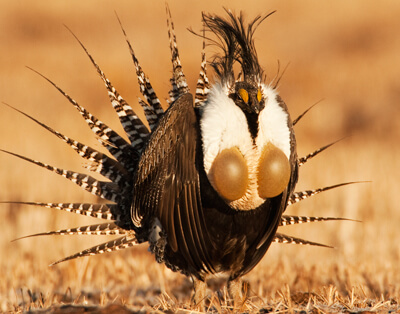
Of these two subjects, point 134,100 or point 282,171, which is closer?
point 282,171

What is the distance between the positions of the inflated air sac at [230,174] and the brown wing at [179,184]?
0.31ft

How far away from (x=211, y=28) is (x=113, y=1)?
13955 mm

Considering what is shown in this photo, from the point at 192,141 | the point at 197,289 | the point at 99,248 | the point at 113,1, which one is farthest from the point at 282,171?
the point at 113,1

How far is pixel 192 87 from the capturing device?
1132 centimetres

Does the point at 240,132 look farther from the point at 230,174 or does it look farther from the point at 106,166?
the point at 106,166

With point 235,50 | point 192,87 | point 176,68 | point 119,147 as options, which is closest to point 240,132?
point 235,50

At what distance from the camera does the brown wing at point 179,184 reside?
3.91m

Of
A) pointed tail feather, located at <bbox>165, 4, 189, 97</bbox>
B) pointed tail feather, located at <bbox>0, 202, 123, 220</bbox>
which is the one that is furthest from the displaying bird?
pointed tail feather, located at <bbox>0, 202, 123, 220</bbox>

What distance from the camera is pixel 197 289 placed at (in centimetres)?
431

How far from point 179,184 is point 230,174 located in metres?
0.25

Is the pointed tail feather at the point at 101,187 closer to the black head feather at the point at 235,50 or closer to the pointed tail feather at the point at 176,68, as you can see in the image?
the pointed tail feather at the point at 176,68

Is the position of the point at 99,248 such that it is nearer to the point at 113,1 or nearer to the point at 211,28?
the point at 211,28

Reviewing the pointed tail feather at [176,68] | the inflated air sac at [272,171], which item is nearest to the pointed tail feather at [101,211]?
the pointed tail feather at [176,68]

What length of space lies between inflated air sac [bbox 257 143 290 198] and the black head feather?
0.39 meters
